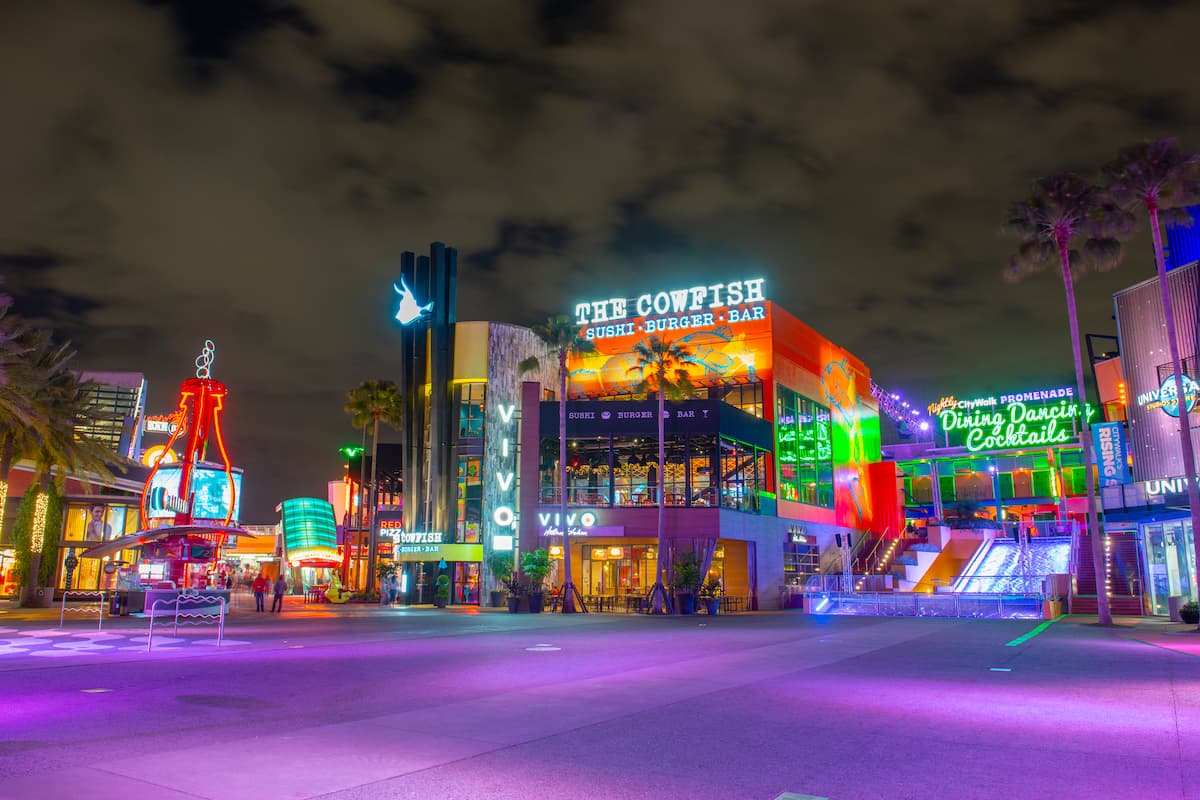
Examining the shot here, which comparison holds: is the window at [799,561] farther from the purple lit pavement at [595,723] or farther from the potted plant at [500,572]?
the purple lit pavement at [595,723]

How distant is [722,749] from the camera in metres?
8.43

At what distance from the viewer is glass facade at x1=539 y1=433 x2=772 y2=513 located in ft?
156

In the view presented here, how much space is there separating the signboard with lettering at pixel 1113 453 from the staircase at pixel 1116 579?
3.18 metres

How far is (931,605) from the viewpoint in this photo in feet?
121

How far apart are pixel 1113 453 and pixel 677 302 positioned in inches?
1091

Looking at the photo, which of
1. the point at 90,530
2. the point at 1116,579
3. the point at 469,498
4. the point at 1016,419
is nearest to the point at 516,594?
the point at 469,498

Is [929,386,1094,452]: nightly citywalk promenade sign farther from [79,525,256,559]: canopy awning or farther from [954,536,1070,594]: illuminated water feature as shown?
[79,525,256,559]: canopy awning

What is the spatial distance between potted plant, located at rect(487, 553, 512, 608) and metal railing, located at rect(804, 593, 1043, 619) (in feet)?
52.8

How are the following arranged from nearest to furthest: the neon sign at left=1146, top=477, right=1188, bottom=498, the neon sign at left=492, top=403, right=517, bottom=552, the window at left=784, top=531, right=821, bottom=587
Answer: the neon sign at left=1146, top=477, right=1188, bottom=498 → the neon sign at left=492, top=403, right=517, bottom=552 → the window at left=784, top=531, right=821, bottom=587

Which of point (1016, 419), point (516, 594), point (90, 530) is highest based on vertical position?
point (1016, 419)

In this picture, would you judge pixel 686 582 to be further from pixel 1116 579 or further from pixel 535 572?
pixel 1116 579

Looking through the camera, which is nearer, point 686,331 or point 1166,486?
point 1166,486

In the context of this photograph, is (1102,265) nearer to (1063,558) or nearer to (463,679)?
(1063,558)

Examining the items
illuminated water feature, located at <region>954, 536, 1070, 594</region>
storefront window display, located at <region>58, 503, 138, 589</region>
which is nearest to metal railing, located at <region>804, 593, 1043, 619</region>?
illuminated water feature, located at <region>954, 536, 1070, 594</region>
